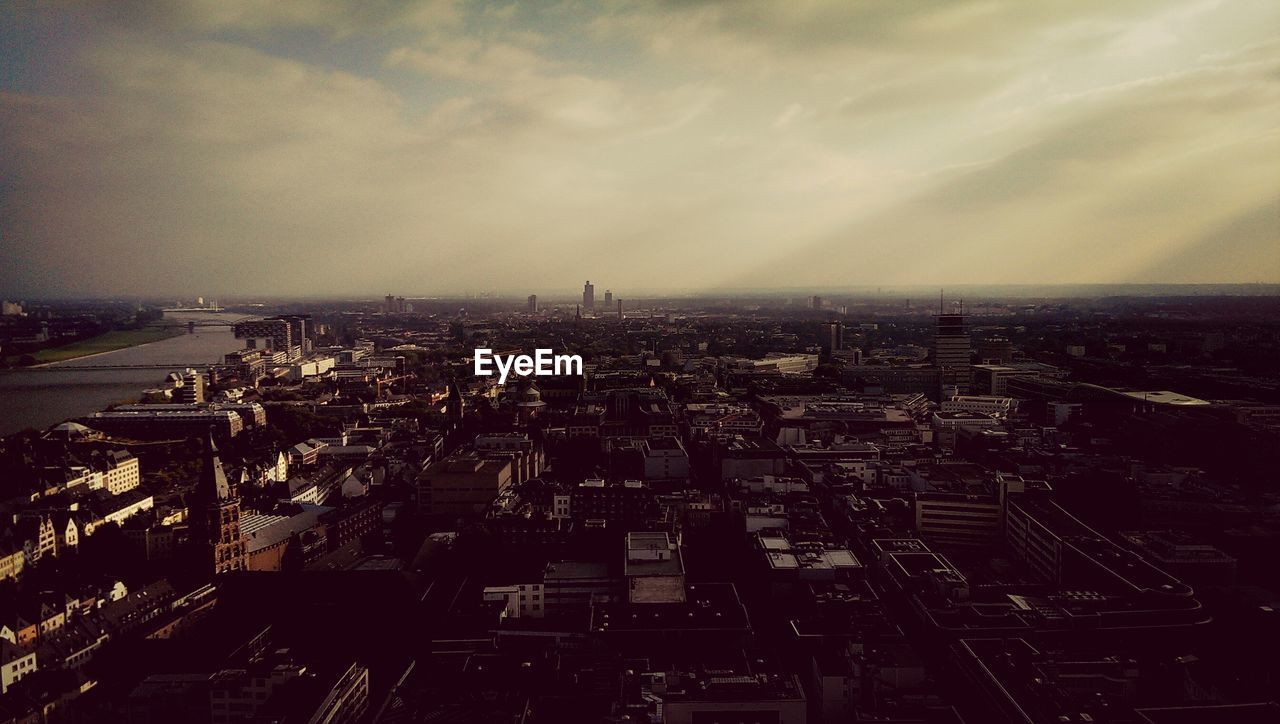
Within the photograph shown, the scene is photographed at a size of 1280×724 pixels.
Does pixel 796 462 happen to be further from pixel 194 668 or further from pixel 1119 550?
pixel 194 668

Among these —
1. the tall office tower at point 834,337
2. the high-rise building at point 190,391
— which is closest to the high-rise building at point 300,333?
the high-rise building at point 190,391

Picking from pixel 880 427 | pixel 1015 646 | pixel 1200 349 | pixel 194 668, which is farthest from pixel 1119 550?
pixel 1200 349

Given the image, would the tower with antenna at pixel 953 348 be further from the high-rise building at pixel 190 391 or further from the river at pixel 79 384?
the river at pixel 79 384

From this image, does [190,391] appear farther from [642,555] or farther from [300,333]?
[642,555]

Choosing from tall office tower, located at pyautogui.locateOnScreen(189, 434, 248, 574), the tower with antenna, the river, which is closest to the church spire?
tall office tower, located at pyautogui.locateOnScreen(189, 434, 248, 574)

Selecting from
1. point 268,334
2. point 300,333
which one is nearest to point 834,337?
point 300,333

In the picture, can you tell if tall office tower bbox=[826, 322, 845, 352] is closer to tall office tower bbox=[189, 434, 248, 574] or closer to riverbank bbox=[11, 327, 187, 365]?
riverbank bbox=[11, 327, 187, 365]

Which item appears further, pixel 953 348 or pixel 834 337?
pixel 834 337
